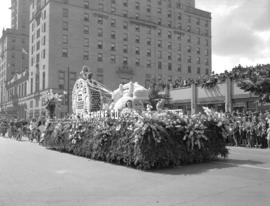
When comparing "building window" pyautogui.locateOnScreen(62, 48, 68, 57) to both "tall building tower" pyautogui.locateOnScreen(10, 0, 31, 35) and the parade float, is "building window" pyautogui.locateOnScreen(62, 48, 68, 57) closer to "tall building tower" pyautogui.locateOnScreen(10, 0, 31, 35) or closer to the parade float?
"tall building tower" pyautogui.locateOnScreen(10, 0, 31, 35)

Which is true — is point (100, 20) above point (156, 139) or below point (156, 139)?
above

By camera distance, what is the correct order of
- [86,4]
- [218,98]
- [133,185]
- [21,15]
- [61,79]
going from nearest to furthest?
[133,185]
[218,98]
[61,79]
[86,4]
[21,15]

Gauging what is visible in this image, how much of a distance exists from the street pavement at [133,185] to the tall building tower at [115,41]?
190ft

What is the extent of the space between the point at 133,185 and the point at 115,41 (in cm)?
7223

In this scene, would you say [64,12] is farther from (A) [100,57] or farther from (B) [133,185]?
(B) [133,185]

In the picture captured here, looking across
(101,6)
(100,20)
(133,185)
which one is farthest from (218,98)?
(101,6)

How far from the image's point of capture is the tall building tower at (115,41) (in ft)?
232

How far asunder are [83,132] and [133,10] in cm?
7291

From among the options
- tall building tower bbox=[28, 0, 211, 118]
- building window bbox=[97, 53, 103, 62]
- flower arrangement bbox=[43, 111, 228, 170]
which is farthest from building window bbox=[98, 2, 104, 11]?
flower arrangement bbox=[43, 111, 228, 170]

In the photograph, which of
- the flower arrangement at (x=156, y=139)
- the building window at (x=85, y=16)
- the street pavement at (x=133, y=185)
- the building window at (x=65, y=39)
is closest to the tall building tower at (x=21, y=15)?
the building window at (x=85, y=16)

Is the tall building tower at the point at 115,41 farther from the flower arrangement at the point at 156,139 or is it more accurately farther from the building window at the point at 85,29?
the flower arrangement at the point at 156,139

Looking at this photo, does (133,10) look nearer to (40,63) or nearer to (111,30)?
(111,30)

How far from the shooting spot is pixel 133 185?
28.2 ft

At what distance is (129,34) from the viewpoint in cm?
8169
